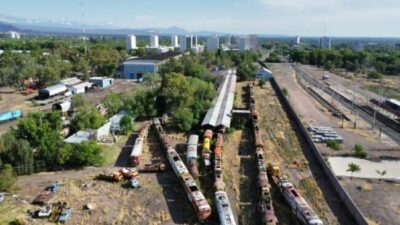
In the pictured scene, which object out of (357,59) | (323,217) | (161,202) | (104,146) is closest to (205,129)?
(104,146)

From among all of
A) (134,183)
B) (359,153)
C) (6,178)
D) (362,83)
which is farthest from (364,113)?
(6,178)

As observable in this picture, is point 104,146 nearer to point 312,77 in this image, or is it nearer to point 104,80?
point 104,80

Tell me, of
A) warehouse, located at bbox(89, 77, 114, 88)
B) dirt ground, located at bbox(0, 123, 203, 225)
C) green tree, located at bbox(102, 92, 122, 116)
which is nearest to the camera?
dirt ground, located at bbox(0, 123, 203, 225)

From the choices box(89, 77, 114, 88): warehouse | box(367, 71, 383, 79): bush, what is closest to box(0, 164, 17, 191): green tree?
box(89, 77, 114, 88): warehouse

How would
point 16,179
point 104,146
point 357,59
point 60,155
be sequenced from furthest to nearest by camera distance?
point 357,59, point 104,146, point 60,155, point 16,179

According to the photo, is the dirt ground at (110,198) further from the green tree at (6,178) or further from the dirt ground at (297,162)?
the dirt ground at (297,162)

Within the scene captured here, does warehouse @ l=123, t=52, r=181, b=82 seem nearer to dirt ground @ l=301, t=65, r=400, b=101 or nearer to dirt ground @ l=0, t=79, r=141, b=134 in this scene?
→ dirt ground @ l=0, t=79, r=141, b=134
